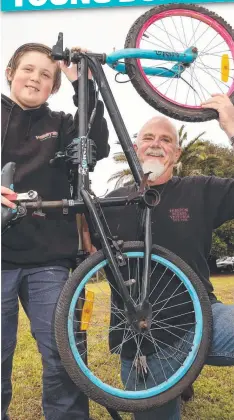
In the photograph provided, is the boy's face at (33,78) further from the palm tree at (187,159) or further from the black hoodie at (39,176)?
the palm tree at (187,159)

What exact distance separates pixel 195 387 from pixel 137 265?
1257mm

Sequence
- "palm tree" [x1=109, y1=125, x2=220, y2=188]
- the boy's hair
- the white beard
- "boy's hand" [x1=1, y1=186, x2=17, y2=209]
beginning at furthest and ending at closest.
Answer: "palm tree" [x1=109, y1=125, x2=220, y2=188]
the white beard
the boy's hair
"boy's hand" [x1=1, y1=186, x2=17, y2=209]

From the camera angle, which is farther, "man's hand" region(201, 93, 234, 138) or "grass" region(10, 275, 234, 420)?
"grass" region(10, 275, 234, 420)

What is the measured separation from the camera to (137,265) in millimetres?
1817

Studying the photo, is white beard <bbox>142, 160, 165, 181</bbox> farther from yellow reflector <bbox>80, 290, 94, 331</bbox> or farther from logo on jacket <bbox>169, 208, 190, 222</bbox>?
yellow reflector <bbox>80, 290, 94, 331</bbox>

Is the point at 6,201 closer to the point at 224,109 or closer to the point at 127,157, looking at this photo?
the point at 127,157

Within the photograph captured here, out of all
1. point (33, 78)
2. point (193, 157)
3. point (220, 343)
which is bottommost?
point (220, 343)

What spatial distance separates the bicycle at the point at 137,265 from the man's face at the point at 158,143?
0.73 feet

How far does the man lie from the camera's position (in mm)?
2047

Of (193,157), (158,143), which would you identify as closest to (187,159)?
(193,157)

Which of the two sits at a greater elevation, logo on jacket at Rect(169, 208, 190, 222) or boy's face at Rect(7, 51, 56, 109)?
boy's face at Rect(7, 51, 56, 109)

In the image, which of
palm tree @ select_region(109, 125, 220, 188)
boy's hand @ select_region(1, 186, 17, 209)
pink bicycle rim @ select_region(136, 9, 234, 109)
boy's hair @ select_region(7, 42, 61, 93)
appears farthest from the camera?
palm tree @ select_region(109, 125, 220, 188)

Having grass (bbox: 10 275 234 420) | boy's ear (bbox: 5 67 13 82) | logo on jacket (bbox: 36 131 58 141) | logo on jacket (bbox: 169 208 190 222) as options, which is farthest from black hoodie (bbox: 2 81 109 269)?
grass (bbox: 10 275 234 420)

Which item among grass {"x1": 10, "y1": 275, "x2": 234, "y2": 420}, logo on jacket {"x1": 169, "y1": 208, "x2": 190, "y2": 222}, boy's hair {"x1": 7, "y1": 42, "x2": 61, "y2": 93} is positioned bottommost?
grass {"x1": 10, "y1": 275, "x2": 234, "y2": 420}
